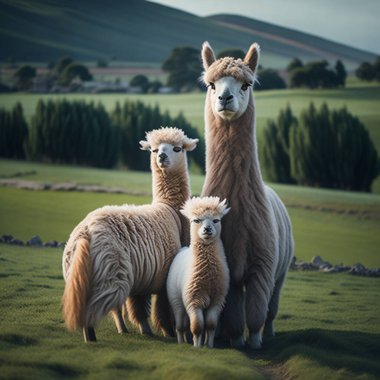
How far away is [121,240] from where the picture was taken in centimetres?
912

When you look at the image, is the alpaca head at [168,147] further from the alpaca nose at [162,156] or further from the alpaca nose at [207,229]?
the alpaca nose at [207,229]

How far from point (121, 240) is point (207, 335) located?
4.72 feet

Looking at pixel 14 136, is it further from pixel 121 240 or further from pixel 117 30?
pixel 117 30

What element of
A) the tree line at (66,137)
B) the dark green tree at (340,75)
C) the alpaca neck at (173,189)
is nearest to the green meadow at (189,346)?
the alpaca neck at (173,189)

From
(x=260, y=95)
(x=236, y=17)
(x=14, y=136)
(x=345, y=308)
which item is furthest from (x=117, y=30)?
(x=345, y=308)

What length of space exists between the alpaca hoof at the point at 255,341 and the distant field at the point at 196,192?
43.1 feet

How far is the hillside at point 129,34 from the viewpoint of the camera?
4574 inches

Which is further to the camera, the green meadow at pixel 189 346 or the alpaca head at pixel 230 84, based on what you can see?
the alpaca head at pixel 230 84

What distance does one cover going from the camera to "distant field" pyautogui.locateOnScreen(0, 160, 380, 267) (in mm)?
24969

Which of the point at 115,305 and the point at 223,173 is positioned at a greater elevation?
the point at 223,173

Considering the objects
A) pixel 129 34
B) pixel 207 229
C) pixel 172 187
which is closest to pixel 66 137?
pixel 172 187

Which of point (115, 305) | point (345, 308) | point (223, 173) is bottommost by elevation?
point (345, 308)

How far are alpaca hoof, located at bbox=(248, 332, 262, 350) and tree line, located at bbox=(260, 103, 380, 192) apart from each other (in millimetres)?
36634

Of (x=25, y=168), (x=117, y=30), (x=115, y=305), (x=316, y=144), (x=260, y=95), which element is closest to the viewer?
(x=115, y=305)
